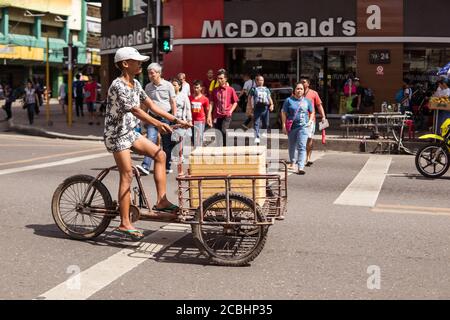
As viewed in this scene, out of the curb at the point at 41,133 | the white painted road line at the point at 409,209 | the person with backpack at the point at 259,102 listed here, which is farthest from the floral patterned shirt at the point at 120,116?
the curb at the point at 41,133

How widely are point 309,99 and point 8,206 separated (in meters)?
6.25

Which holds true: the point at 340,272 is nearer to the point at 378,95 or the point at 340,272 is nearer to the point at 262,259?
the point at 262,259

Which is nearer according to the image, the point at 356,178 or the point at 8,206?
the point at 8,206

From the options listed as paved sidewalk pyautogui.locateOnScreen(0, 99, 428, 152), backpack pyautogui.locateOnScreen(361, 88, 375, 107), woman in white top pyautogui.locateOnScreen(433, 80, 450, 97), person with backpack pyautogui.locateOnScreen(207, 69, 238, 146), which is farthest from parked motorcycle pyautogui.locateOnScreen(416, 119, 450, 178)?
backpack pyautogui.locateOnScreen(361, 88, 375, 107)

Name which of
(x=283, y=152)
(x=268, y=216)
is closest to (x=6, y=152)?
(x=283, y=152)

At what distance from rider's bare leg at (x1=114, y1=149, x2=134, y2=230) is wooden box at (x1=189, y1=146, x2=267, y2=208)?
0.64 metres

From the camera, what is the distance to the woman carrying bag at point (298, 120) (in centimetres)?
1201

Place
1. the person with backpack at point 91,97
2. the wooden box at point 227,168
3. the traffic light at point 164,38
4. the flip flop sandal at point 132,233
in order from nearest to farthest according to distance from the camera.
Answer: the wooden box at point 227,168 < the flip flop sandal at point 132,233 < the traffic light at point 164,38 < the person with backpack at point 91,97

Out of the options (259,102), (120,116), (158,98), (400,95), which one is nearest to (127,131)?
(120,116)

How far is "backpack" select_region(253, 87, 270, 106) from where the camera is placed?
16.1 m

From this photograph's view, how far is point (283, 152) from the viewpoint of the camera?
17297mm

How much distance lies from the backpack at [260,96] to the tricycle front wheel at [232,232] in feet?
32.7

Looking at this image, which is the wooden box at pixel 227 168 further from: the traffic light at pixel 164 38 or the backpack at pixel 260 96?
the traffic light at pixel 164 38
